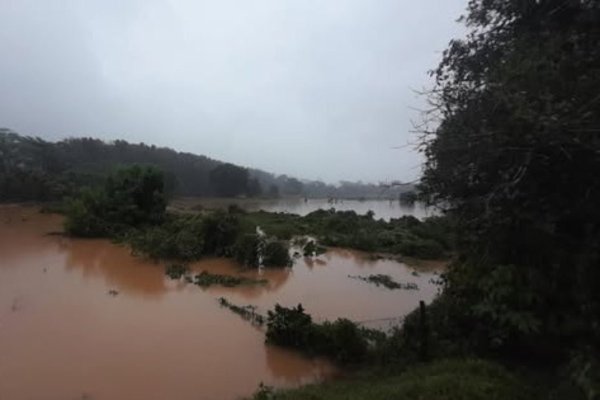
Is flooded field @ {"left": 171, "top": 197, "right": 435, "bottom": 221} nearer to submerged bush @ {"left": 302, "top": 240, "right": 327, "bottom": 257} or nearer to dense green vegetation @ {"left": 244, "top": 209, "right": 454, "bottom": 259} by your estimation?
dense green vegetation @ {"left": 244, "top": 209, "right": 454, "bottom": 259}

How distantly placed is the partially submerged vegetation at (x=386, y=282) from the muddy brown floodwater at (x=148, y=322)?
0.97 feet

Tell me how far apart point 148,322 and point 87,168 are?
1828 inches

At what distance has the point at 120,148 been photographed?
64.2 metres

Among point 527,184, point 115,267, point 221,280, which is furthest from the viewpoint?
point 115,267

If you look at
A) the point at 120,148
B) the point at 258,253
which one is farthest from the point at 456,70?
the point at 120,148

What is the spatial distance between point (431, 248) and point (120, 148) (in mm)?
53425

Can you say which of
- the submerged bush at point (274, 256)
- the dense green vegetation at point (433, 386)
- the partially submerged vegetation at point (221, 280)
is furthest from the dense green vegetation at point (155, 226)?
Answer: the dense green vegetation at point (433, 386)

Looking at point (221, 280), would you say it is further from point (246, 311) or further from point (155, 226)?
point (155, 226)

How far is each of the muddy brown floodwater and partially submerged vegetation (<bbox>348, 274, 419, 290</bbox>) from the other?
296 millimetres

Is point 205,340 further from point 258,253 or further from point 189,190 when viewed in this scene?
point 189,190

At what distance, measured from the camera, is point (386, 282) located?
14.0 meters

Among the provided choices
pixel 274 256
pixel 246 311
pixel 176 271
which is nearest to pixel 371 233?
pixel 274 256

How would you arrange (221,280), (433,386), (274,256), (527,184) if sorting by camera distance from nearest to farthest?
(433,386) → (527,184) → (221,280) → (274,256)

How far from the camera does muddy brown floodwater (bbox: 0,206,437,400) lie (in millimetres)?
6776
